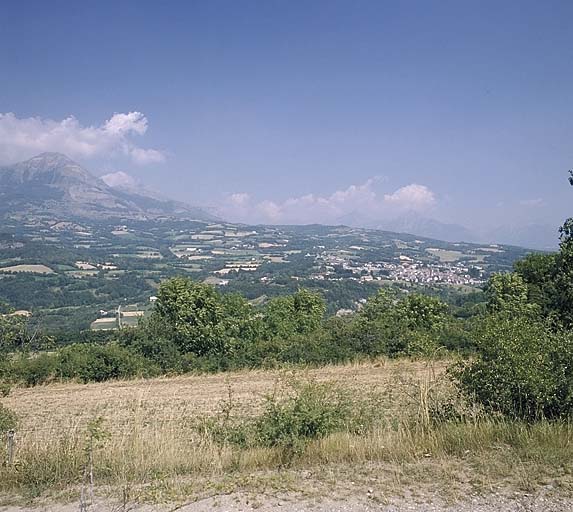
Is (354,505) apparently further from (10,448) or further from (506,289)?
(506,289)

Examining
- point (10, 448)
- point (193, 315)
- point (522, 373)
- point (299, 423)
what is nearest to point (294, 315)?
point (193, 315)

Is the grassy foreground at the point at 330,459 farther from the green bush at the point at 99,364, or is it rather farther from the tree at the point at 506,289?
the tree at the point at 506,289

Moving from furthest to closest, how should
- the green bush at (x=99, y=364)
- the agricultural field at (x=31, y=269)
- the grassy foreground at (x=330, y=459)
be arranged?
the agricultural field at (x=31, y=269), the green bush at (x=99, y=364), the grassy foreground at (x=330, y=459)

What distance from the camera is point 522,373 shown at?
5.81m

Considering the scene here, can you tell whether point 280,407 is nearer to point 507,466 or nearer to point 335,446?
point 335,446

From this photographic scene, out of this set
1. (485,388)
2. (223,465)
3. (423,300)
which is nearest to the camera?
(223,465)

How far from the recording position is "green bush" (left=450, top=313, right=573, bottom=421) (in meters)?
5.77

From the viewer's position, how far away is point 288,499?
469 cm

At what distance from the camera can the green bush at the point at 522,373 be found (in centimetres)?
577

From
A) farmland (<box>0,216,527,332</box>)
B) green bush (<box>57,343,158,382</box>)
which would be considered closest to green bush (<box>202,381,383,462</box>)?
green bush (<box>57,343,158,382</box>)

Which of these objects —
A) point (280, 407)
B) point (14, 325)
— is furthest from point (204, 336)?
point (280, 407)

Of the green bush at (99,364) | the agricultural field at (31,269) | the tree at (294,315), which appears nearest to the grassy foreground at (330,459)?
the green bush at (99,364)

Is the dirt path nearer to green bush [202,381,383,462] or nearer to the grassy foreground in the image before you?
the grassy foreground

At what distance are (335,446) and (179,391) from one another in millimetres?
11347
